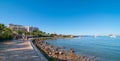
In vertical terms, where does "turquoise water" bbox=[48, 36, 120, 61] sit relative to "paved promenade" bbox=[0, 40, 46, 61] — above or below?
below

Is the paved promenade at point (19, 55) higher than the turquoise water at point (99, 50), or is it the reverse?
the paved promenade at point (19, 55)

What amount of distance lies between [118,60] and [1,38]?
71.2ft

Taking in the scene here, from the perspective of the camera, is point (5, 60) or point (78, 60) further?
point (78, 60)

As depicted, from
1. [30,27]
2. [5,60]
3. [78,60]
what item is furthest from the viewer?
[30,27]

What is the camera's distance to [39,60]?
9500mm

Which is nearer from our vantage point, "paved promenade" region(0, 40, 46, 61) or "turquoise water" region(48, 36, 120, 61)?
"paved promenade" region(0, 40, 46, 61)

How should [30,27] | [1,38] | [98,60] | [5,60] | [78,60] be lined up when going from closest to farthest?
[5,60]
[78,60]
[98,60]
[1,38]
[30,27]

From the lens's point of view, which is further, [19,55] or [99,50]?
[99,50]

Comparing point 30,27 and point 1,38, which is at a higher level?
point 30,27

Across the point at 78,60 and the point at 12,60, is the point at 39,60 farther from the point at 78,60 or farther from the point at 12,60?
the point at 78,60

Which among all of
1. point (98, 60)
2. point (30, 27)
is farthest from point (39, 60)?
point (30, 27)

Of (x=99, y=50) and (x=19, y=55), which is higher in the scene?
(x=19, y=55)

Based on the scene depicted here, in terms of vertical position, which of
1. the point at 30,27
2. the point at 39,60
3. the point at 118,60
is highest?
the point at 30,27

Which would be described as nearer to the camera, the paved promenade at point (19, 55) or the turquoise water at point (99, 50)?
the paved promenade at point (19, 55)
